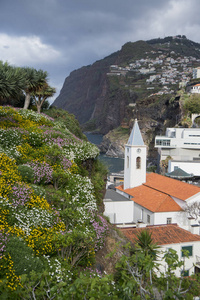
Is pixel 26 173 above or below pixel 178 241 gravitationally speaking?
above

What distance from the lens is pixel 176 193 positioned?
28.3m

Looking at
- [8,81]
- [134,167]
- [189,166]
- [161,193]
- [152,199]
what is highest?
[8,81]

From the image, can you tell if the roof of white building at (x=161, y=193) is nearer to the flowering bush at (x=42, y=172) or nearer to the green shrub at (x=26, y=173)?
the flowering bush at (x=42, y=172)

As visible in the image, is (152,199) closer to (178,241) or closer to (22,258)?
(178,241)

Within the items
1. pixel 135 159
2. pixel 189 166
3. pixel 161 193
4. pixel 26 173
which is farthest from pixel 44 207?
pixel 189 166

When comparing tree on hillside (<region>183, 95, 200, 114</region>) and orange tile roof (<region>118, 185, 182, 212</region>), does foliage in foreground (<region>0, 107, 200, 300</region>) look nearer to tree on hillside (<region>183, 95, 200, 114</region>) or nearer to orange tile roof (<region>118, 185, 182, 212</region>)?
orange tile roof (<region>118, 185, 182, 212</region>)

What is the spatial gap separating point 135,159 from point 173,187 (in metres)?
5.64

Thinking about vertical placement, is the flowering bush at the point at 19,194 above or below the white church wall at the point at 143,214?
above

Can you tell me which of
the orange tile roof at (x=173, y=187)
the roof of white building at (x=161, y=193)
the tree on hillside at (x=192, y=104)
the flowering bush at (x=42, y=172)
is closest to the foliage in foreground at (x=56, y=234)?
the flowering bush at (x=42, y=172)

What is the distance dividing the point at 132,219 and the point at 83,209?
21.9m

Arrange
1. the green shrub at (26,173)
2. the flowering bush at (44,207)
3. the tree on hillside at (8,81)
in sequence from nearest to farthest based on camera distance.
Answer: the flowering bush at (44,207) < the green shrub at (26,173) < the tree on hillside at (8,81)

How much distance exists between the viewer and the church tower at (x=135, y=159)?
32.8m

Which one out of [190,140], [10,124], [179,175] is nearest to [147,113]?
[190,140]

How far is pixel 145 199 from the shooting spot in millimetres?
29750
